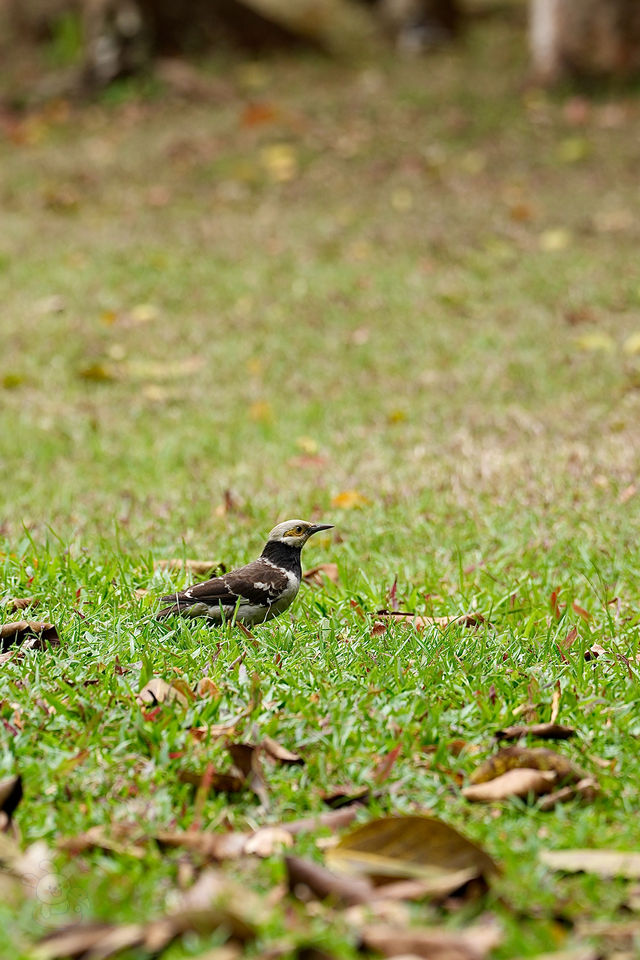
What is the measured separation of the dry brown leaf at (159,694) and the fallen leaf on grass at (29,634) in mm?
491

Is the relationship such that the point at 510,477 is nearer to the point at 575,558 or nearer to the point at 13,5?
the point at 575,558

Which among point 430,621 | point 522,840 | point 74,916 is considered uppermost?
point 74,916

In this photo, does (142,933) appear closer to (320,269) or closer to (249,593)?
(249,593)

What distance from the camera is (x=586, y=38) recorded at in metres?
15.3

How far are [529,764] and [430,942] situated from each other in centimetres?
89

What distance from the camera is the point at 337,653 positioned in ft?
11.4

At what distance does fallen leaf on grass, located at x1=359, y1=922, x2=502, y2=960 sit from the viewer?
2.04m

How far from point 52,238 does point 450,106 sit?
21.1 ft

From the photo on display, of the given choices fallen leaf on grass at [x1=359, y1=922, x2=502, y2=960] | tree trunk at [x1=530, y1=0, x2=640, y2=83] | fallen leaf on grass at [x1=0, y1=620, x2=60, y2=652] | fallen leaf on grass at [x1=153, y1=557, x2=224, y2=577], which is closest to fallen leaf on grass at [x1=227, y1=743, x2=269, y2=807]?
fallen leaf on grass at [x1=359, y1=922, x2=502, y2=960]

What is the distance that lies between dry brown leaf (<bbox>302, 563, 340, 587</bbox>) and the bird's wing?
72cm

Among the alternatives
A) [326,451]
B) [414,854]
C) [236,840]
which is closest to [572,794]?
[414,854]

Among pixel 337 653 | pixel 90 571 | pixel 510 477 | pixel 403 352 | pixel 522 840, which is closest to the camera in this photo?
pixel 522 840

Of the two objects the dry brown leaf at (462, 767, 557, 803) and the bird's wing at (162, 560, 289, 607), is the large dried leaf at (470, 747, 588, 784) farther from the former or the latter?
the bird's wing at (162, 560, 289, 607)

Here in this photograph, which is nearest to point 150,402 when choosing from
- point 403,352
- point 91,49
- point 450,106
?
point 403,352
